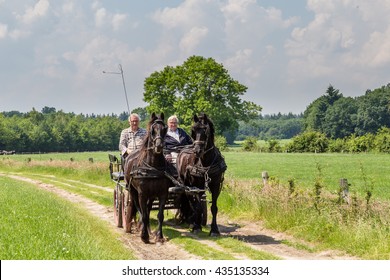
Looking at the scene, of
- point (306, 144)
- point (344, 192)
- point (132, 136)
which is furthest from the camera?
point (306, 144)

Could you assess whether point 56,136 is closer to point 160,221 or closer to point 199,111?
point 199,111

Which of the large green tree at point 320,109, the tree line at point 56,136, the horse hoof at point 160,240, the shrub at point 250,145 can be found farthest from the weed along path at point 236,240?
the large green tree at point 320,109

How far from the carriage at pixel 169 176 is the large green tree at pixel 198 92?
49059 millimetres

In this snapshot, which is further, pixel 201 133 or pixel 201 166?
pixel 201 166

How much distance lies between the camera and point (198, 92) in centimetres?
6275

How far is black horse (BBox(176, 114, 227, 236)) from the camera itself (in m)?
11.2

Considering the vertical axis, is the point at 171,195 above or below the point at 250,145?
below

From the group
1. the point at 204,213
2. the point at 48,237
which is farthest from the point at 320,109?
the point at 48,237

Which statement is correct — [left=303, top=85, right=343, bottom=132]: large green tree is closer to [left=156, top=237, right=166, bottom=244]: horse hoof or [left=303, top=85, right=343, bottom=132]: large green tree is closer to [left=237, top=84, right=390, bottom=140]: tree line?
[left=237, top=84, right=390, bottom=140]: tree line

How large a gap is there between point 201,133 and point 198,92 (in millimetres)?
51853

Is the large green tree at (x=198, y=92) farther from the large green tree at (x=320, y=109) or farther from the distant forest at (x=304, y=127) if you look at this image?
the large green tree at (x=320, y=109)

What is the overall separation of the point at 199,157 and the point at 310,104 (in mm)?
112538
